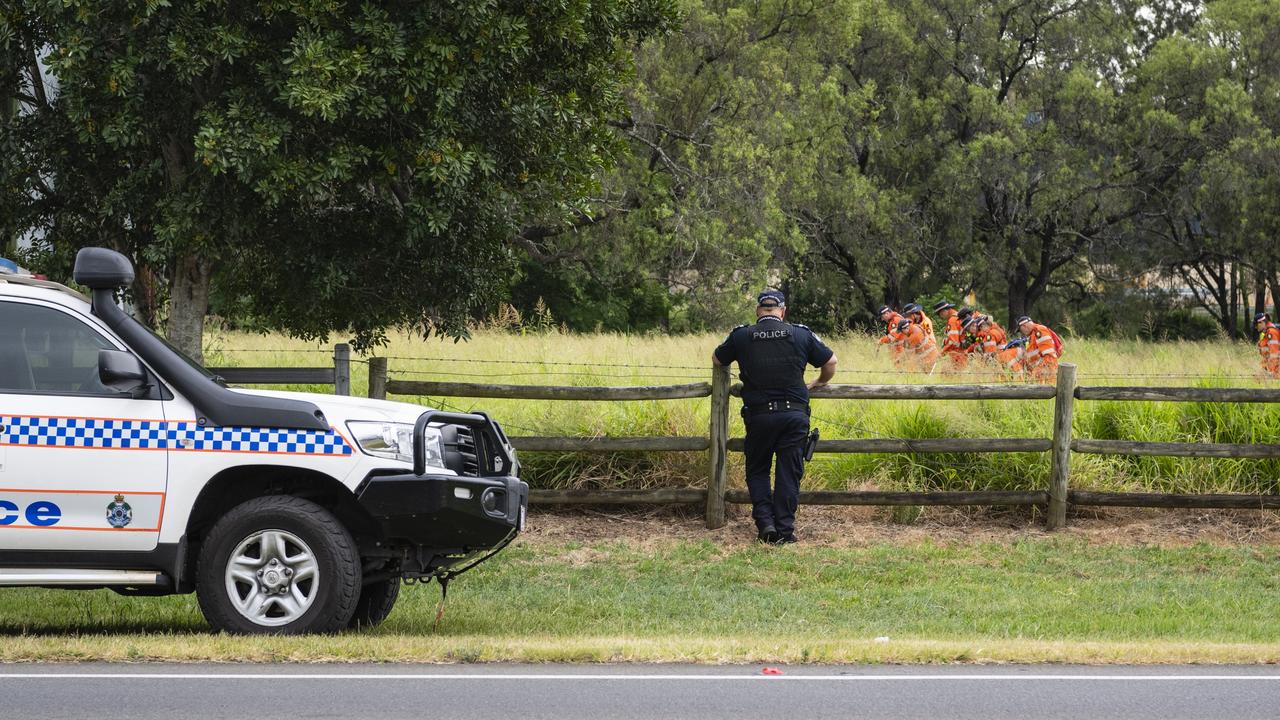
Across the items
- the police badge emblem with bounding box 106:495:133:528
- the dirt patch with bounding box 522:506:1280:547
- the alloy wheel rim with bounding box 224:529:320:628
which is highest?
the police badge emblem with bounding box 106:495:133:528

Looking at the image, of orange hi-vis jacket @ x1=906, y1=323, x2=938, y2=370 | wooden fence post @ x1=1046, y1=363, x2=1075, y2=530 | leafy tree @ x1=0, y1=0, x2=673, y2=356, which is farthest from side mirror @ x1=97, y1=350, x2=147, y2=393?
orange hi-vis jacket @ x1=906, y1=323, x2=938, y2=370

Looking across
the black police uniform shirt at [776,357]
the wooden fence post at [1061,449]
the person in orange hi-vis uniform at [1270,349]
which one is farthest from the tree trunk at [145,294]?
the person in orange hi-vis uniform at [1270,349]

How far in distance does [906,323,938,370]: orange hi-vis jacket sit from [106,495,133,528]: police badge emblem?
13.8m

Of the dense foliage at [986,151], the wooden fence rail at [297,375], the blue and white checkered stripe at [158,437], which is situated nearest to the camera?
the blue and white checkered stripe at [158,437]

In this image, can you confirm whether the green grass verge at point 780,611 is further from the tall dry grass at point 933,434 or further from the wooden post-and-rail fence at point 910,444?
the tall dry grass at point 933,434

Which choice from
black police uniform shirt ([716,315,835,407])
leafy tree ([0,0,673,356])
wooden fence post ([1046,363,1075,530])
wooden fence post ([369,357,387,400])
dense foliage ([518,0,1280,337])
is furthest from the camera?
dense foliage ([518,0,1280,337])

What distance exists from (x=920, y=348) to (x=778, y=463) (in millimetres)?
9475

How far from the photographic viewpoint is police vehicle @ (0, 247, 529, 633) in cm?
748

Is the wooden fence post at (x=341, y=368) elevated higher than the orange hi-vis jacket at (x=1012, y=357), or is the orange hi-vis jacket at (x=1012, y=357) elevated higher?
the orange hi-vis jacket at (x=1012, y=357)

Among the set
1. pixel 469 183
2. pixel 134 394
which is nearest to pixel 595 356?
pixel 469 183

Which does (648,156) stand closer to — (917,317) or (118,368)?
(917,317)

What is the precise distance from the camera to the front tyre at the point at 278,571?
761cm

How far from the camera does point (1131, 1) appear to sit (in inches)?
1710

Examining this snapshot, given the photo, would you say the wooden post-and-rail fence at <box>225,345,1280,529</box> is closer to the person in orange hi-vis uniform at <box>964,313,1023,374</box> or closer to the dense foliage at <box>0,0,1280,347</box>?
the dense foliage at <box>0,0,1280,347</box>
